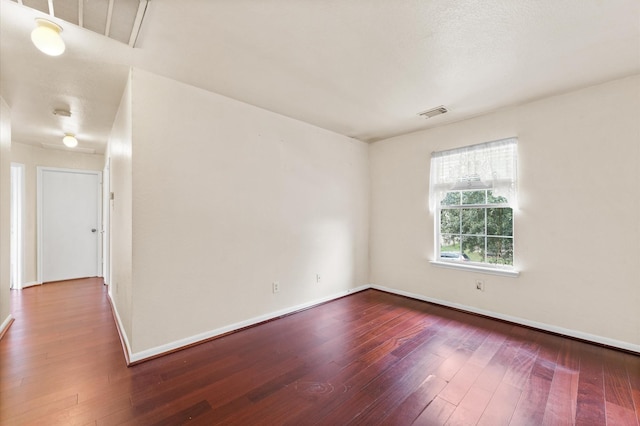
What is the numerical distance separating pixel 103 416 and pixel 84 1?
2.53 meters

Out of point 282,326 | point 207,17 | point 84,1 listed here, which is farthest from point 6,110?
point 282,326

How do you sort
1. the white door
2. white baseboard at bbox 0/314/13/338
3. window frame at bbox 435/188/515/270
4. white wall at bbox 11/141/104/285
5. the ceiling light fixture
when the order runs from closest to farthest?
1. white baseboard at bbox 0/314/13/338
2. the ceiling light fixture
3. window frame at bbox 435/188/515/270
4. white wall at bbox 11/141/104/285
5. the white door

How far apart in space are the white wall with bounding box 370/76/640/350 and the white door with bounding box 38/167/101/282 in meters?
6.48

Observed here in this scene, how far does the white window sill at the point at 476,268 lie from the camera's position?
125 inches

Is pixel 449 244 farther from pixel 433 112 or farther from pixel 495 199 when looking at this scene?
pixel 433 112

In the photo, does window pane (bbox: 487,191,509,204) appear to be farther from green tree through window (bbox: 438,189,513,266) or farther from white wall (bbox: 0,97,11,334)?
white wall (bbox: 0,97,11,334)

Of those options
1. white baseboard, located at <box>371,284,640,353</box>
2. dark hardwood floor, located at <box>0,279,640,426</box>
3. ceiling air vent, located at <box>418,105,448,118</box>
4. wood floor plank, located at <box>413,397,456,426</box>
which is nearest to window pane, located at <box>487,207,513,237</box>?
white baseboard, located at <box>371,284,640,353</box>

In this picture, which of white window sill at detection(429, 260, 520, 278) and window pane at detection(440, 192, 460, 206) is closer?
white window sill at detection(429, 260, 520, 278)

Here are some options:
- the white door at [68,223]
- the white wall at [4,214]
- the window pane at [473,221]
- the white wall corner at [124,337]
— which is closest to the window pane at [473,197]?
the window pane at [473,221]

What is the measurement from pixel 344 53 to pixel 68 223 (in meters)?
5.98

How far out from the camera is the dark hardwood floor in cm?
172

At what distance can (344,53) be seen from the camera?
2.16 meters

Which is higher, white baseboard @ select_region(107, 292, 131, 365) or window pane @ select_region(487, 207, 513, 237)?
window pane @ select_region(487, 207, 513, 237)

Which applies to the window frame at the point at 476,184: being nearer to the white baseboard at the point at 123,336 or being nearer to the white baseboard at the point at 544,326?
the white baseboard at the point at 544,326
